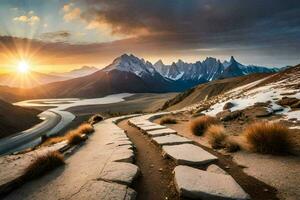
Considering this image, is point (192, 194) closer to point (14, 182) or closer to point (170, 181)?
point (170, 181)

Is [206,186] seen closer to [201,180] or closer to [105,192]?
[201,180]

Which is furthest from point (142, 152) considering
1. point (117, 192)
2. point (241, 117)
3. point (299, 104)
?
point (299, 104)

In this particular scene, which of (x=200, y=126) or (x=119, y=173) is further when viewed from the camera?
(x=200, y=126)

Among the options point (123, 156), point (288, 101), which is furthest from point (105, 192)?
point (288, 101)

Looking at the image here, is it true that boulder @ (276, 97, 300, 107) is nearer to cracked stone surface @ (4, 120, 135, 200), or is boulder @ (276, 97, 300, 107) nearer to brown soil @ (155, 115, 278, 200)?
brown soil @ (155, 115, 278, 200)

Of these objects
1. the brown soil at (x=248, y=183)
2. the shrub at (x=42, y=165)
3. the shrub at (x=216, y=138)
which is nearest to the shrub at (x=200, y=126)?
the shrub at (x=216, y=138)

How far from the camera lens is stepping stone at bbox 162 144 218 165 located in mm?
6742

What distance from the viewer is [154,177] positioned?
20.2 feet

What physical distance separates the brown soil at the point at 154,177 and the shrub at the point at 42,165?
236 centimetres

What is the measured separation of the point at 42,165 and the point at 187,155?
13.3 ft

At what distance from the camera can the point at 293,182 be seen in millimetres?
5254

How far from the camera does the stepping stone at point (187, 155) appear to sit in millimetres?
6742

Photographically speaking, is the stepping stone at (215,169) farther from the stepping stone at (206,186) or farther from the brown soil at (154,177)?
the brown soil at (154,177)

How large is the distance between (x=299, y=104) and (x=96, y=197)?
15544mm
